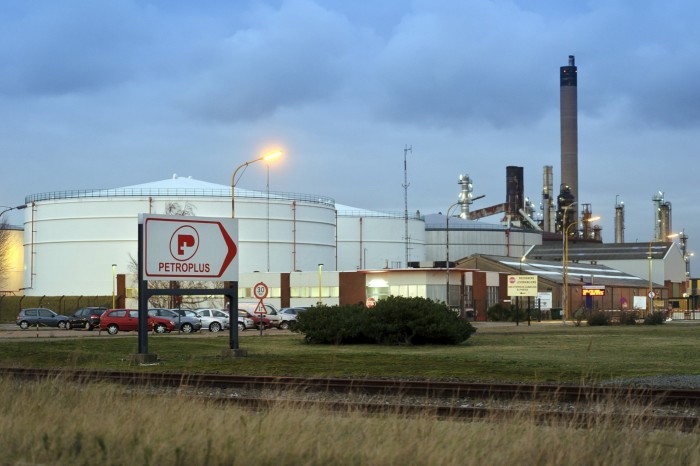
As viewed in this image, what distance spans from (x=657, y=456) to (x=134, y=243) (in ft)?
277

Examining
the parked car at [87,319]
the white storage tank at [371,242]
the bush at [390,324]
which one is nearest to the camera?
the bush at [390,324]

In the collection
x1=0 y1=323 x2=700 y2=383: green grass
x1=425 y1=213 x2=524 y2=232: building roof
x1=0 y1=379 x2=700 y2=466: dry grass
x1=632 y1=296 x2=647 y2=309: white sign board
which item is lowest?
x1=0 y1=323 x2=700 y2=383: green grass

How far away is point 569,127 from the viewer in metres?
136

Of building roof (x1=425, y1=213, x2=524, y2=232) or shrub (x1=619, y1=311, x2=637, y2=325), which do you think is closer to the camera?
shrub (x1=619, y1=311, x2=637, y2=325)

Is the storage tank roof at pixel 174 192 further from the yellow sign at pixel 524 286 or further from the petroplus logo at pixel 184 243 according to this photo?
the petroplus logo at pixel 184 243

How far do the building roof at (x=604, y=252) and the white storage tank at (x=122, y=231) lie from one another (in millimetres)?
43650

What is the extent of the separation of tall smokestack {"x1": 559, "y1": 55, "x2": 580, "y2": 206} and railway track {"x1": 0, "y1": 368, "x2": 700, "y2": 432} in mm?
118329

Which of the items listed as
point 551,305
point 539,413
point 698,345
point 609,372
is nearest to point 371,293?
point 551,305

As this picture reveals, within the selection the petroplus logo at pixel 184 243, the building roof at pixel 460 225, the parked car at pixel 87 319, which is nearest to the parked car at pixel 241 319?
the parked car at pixel 87 319

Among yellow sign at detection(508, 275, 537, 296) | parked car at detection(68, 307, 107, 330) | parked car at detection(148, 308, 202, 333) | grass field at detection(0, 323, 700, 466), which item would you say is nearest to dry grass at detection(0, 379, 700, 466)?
grass field at detection(0, 323, 700, 466)

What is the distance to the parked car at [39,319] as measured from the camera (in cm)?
6719

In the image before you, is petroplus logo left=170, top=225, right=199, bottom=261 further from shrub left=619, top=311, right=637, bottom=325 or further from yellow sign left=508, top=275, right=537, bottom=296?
shrub left=619, top=311, right=637, bottom=325

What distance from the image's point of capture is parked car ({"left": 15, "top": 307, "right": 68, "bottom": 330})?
220 ft

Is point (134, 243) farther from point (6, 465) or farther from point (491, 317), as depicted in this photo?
point (6, 465)
